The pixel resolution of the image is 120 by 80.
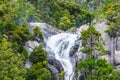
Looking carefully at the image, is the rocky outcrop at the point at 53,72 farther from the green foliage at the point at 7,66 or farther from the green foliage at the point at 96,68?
the green foliage at the point at 96,68

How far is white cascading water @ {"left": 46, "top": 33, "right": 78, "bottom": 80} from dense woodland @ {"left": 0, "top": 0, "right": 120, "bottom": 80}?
5875mm

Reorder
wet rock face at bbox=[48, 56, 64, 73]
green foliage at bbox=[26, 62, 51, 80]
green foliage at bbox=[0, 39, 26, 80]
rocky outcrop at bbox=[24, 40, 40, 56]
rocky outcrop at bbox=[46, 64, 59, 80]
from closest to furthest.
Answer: green foliage at bbox=[0, 39, 26, 80]
green foliage at bbox=[26, 62, 51, 80]
rocky outcrop at bbox=[46, 64, 59, 80]
wet rock face at bbox=[48, 56, 64, 73]
rocky outcrop at bbox=[24, 40, 40, 56]

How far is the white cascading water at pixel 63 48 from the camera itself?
48438 mm

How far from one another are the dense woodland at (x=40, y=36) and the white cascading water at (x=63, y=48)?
5.87m

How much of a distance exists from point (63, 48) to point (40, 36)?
6.65 meters

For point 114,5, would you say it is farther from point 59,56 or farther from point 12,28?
point 12,28

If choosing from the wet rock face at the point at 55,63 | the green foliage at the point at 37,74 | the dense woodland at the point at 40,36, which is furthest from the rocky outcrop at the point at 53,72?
the green foliage at the point at 37,74

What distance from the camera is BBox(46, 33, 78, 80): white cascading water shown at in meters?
48.4

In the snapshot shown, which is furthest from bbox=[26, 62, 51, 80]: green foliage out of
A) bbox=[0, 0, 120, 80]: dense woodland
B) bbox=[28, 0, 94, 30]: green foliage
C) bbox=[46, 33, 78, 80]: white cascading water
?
bbox=[28, 0, 94, 30]: green foliage

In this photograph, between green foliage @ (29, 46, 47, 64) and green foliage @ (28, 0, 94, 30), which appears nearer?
green foliage @ (29, 46, 47, 64)

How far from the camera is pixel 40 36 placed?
4819 centimetres

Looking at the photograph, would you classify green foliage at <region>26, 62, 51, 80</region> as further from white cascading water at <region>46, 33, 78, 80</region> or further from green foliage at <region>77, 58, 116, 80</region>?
green foliage at <region>77, 58, 116, 80</region>

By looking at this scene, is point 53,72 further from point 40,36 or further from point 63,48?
point 63,48

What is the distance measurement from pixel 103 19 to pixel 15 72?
25464 mm
